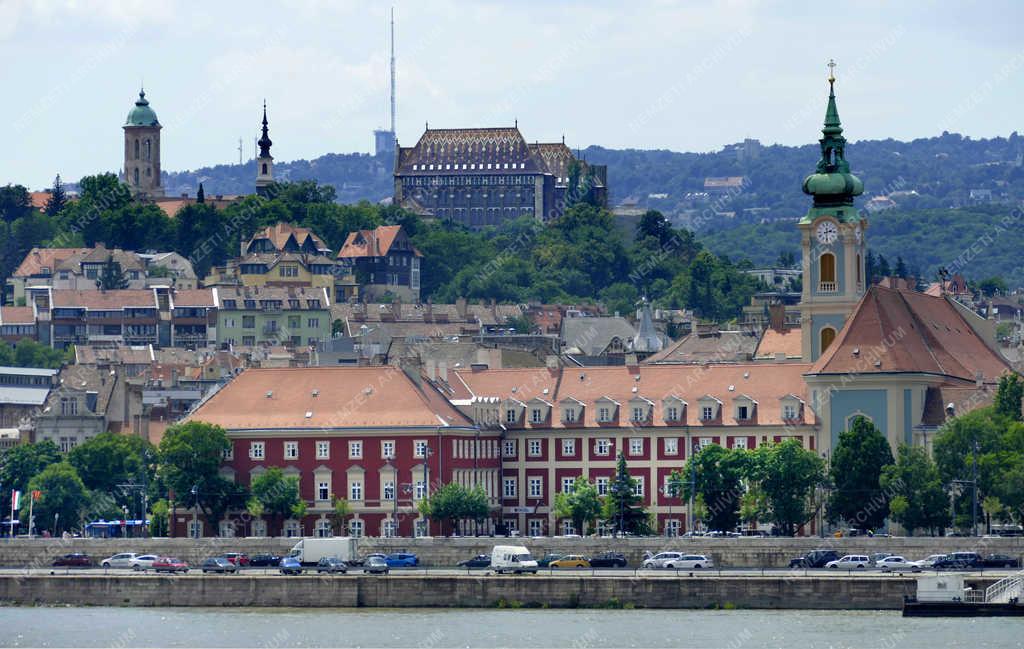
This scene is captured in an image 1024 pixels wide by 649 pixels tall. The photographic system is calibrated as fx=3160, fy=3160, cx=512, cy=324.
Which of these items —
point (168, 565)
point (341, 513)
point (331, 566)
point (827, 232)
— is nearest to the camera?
point (331, 566)

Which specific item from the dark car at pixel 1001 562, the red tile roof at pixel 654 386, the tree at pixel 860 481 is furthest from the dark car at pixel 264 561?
the dark car at pixel 1001 562

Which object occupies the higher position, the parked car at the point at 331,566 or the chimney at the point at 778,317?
the chimney at the point at 778,317

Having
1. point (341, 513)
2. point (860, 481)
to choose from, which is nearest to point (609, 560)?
point (860, 481)

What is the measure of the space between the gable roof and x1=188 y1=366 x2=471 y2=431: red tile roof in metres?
15.8

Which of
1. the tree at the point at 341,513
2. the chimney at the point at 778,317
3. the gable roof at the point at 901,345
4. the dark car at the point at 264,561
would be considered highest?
the chimney at the point at 778,317

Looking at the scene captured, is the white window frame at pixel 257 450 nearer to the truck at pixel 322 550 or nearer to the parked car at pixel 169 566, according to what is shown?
the parked car at pixel 169 566

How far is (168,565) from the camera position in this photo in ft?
357

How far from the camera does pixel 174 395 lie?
6998 inches

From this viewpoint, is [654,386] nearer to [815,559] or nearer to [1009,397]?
[1009,397]

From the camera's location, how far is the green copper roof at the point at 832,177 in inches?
A: 5487

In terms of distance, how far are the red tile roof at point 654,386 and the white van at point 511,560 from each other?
23.6 metres

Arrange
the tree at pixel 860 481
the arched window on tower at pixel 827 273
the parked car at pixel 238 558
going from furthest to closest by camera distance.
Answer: the arched window on tower at pixel 827 273
the tree at pixel 860 481
the parked car at pixel 238 558

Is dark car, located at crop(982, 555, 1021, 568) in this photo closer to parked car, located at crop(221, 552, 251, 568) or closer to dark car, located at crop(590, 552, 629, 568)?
dark car, located at crop(590, 552, 629, 568)

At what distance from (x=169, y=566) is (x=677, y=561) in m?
17.5
